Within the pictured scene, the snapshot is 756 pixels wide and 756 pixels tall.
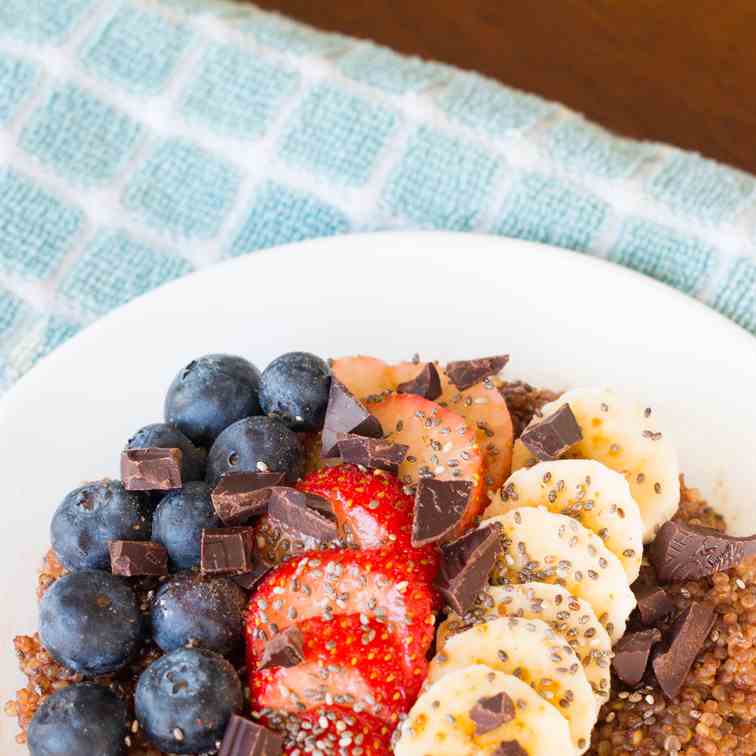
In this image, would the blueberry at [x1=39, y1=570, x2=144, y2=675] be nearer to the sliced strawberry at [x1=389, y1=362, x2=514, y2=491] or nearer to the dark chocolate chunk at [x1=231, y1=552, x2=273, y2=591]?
the dark chocolate chunk at [x1=231, y1=552, x2=273, y2=591]

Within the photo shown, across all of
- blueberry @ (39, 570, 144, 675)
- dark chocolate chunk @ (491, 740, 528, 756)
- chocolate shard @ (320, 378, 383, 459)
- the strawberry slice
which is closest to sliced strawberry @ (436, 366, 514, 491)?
the strawberry slice

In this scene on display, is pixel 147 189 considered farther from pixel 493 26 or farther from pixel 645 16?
pixel 645 16

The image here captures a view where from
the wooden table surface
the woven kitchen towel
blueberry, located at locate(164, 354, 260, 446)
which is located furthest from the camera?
the wooden table surface

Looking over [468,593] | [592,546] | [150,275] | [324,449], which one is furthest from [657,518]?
[150,275]

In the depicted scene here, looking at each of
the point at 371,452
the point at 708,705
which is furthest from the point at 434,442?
the point at 708,705

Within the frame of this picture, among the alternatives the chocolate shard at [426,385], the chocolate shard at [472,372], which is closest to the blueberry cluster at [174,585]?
the chocolate shard at [426,385]

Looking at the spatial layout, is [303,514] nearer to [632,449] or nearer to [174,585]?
[174,585]
